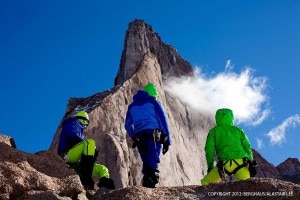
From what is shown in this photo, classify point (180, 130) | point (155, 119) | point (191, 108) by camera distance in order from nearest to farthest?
point (155, 119) → point (180, 130) → point (191, 108)

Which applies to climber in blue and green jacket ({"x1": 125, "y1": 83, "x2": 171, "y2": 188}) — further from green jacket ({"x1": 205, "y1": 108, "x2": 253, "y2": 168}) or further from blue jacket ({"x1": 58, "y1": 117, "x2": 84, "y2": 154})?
blue jacket ({"x1": 58, "y1": 117, "x2": 84, "y2": 154})

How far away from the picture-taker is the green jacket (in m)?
10.3

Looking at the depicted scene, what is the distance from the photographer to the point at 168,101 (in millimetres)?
40469

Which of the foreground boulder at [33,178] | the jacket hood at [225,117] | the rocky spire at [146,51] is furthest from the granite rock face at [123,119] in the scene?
the foreground boulder at [33,178]

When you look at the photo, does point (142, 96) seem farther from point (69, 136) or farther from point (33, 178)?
point (33, 178)

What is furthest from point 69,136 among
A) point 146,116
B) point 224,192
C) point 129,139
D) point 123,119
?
point 123,119

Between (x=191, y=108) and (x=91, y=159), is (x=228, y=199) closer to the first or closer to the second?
(x=91, y=159)

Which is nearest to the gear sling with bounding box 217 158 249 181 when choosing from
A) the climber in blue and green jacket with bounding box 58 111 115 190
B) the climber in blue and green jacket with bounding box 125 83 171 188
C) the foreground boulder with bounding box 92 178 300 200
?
the climber in blue and green jacket with bounding box 125 83 171 188

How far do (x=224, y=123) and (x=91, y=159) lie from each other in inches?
123

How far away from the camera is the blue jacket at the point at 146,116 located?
1020 cm

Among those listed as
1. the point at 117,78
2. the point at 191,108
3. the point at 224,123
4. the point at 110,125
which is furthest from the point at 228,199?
the point at 117,78

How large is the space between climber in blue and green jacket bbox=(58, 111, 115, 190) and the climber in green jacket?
83.8 inches

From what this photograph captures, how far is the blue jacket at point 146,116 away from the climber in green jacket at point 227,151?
3.46ft

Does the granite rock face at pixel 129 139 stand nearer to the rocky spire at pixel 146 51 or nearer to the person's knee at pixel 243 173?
the rocky spire at pixel 146 51
